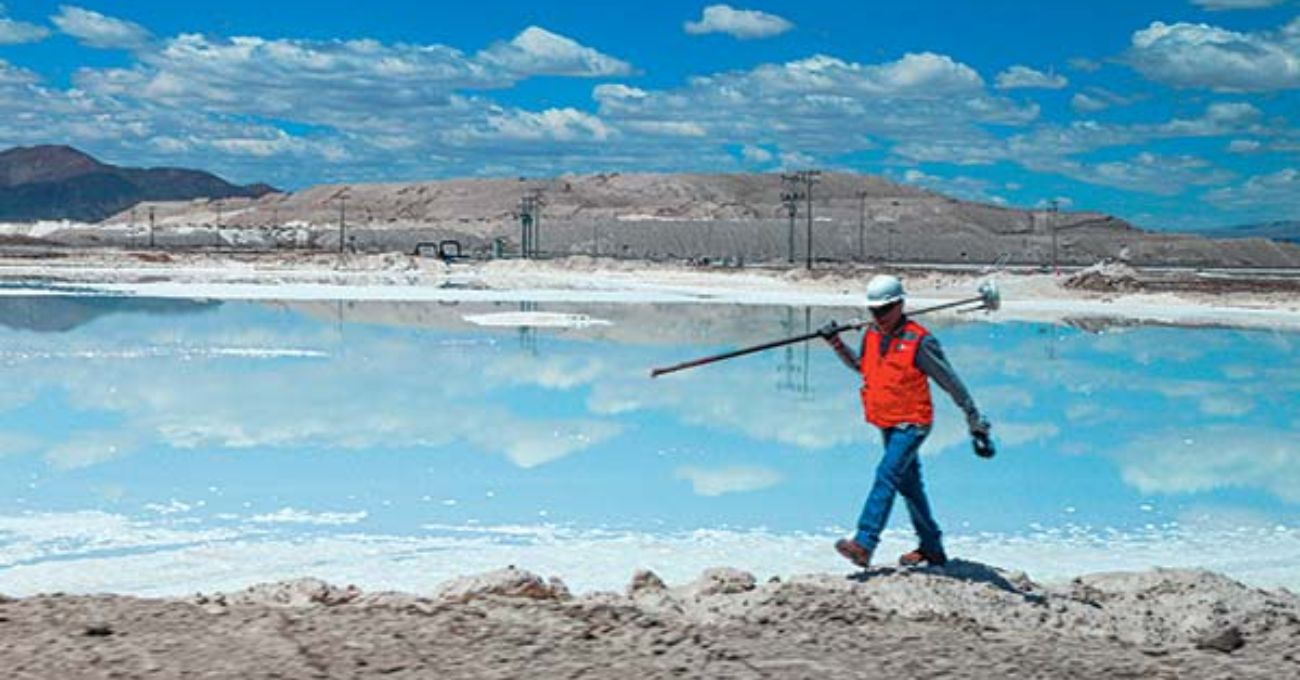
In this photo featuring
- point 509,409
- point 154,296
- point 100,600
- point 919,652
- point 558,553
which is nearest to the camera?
point 919,652

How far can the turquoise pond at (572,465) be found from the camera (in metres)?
10.5

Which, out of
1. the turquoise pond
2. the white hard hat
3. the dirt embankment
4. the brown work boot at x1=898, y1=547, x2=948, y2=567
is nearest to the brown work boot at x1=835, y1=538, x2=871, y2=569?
the brown work boot at x1=898, y1=547, x2=948, y2=567

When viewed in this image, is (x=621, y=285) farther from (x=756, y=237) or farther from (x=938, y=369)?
(x=756, y=237)

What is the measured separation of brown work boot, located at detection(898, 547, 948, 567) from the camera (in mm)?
8203

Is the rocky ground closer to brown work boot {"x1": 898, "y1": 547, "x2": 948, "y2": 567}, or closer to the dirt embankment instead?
brown work boot {"x1": 898, "y1": 547, "x2": 948, "y2": 567}

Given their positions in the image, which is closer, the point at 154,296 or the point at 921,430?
the point at 921,430

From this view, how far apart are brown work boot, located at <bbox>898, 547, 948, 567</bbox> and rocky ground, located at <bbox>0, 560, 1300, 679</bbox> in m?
0.11

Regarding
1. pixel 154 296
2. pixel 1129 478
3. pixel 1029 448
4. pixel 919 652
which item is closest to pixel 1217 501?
pixel 1129 478

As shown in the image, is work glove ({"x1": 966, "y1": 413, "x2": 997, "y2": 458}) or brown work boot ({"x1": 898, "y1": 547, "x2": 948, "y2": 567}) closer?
work glove ({"x1": 966, "y1": 413, "x2": 997, "y2": 458})

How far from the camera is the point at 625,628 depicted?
6.80 m

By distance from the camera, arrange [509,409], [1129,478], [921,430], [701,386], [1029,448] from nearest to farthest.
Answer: [921,430] → [1129,478] → [1029,448] → [509,409] → [701,386]

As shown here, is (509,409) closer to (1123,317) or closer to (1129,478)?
(1129,478)

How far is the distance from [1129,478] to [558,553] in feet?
20.2

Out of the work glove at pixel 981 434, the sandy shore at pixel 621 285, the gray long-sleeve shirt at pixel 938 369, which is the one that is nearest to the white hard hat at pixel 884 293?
the gray long-sleeve shirt at pixel 938 369
